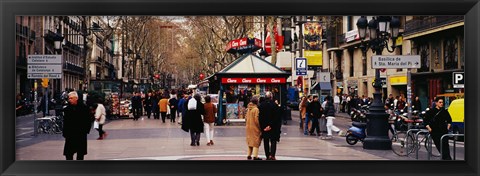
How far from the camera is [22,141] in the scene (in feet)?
68.3

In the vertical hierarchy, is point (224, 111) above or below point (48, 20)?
below

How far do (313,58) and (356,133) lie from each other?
2744 cm

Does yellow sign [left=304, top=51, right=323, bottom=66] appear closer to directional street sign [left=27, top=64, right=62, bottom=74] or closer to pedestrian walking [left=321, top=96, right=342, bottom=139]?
pedestrian walking [left=321, top=96, right=342, bottom=139]

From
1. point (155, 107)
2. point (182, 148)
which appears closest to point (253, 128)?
point (182, 148)

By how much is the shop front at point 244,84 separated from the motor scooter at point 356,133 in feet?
30.9

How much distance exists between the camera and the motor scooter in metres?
19.9

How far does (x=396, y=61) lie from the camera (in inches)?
656

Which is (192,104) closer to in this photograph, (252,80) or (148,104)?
(252,80)

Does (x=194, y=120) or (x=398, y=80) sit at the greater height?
(x=398, y=80)

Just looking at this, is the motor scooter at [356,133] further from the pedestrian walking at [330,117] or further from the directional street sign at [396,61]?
the directional street sign at [396,61]

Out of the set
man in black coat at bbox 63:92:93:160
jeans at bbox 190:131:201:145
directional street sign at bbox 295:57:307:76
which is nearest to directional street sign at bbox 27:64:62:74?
jeans at bbox 190:131:201:145

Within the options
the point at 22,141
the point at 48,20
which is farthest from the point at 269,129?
the point at 48,20
